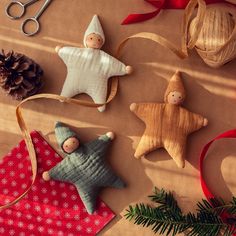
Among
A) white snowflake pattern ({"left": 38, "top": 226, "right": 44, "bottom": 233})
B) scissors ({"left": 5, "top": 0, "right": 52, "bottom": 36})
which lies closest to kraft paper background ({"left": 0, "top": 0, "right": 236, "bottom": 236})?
scissors ({"left": 5, "top": 0, "right": 52, "bottom": 36})

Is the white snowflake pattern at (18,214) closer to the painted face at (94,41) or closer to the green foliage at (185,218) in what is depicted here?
the green foliage at (185,218)

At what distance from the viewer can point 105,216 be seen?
34.0 inches

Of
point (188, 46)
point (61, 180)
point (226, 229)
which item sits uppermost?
point (188, 46)

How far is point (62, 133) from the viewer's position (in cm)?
85

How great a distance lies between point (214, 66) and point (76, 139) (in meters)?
0.30

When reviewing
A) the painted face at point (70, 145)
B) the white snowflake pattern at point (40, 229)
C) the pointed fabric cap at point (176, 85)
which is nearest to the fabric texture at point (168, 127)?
the pointed fabric cap at point (176, 85)

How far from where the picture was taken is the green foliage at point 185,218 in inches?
32.4

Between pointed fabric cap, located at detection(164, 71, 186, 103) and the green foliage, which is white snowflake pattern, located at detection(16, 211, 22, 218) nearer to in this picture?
the green foliage

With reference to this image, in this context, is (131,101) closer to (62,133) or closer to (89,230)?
(62,133)

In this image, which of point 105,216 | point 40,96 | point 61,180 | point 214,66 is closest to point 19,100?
point 40,96

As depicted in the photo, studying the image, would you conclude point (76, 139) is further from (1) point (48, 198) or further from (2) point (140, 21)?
(2) point (140, 21)

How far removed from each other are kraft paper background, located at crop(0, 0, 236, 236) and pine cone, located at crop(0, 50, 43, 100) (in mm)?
43

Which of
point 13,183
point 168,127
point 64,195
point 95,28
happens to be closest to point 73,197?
point 64,195

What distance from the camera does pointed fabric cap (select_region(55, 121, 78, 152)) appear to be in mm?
846
